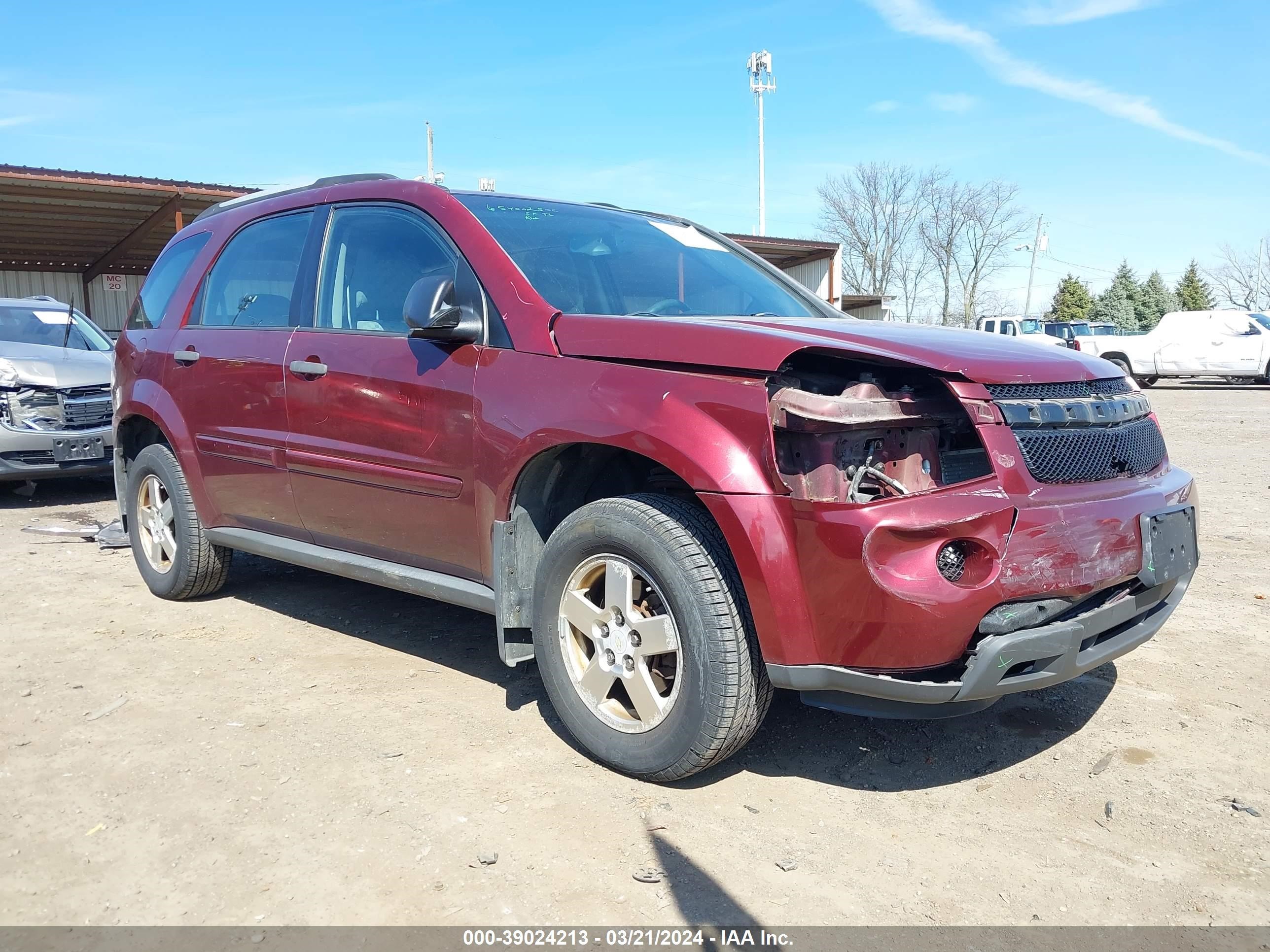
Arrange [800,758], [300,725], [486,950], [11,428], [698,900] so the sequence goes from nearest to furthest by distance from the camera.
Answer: [486,950] → [698,900] → [800,758] → [300,725] → [11,428]

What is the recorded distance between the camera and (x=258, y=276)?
4492mm

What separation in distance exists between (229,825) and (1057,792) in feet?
7.87

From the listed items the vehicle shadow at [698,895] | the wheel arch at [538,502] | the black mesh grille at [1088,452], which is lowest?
the vehicle shadow at [698,895]

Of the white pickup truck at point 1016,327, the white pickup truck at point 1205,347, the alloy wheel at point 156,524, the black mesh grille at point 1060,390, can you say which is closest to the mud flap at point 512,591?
the black mesh grille at point 1060,390

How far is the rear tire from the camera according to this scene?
481 cm

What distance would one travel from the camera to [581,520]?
3.05m

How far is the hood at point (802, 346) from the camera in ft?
8.79

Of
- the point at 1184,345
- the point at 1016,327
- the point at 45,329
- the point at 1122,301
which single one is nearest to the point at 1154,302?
the point at 1122,301

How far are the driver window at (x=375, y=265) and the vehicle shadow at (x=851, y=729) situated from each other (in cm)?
143

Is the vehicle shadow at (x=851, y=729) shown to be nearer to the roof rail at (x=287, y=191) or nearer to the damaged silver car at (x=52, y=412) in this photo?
the roof rail at (x=287, y=191)

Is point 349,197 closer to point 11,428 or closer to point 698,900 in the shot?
point 698,900

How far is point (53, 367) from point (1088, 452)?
786 cm

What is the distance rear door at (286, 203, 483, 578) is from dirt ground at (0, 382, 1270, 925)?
0.64 m

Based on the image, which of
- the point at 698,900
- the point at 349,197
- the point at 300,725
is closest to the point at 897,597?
the point at 698,900
